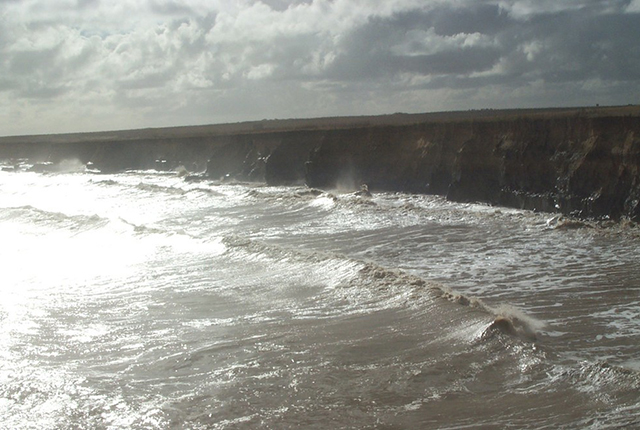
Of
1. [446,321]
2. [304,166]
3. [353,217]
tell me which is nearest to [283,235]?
[353,217]

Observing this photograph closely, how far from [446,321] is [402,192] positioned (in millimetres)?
16820

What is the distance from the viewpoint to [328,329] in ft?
26.3

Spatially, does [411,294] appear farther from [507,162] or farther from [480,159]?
[480,159]

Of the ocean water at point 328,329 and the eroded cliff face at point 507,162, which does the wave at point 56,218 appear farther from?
the eroded cliff face at point 507,162

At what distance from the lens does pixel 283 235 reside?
15719 millimetres

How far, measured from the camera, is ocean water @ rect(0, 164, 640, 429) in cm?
588

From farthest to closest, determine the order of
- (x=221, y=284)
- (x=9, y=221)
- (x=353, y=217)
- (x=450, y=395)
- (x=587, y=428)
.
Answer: (x=9, y=221) → (x=353, y=217) → (x=221, y=284) → (x=450, y=395) → (x=587, y=428)

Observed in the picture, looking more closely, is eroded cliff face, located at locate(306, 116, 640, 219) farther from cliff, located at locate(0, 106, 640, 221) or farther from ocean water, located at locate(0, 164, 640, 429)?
ocean water, located at locate(0, 164, 640, 429)

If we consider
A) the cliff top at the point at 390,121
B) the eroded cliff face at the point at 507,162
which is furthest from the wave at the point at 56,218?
the cliff top at the point at 390,121

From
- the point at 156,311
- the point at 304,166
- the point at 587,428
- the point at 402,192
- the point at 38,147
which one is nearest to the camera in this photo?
the point at 587,428

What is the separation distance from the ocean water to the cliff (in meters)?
Answer: 2.14

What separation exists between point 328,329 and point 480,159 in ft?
49.5

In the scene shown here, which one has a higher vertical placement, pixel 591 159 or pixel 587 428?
pixel 591 159

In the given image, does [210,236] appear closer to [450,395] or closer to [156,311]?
[156,311]
